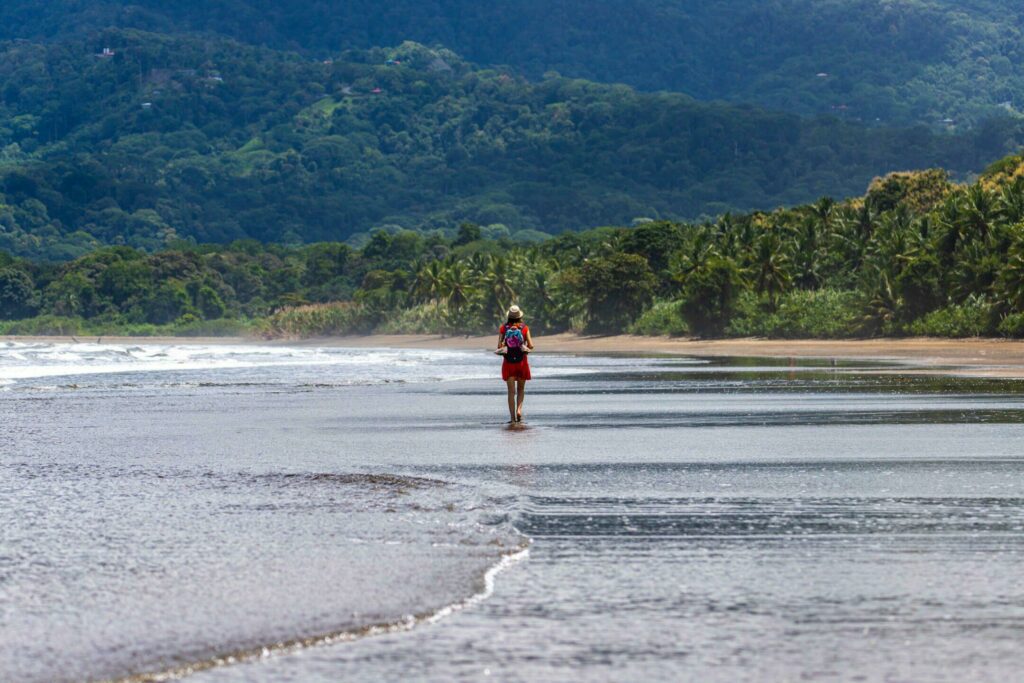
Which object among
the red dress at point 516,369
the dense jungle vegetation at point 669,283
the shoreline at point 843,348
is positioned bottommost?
the shoreline at point 843,348

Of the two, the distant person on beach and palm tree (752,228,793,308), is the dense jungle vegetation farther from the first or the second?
the distant person on beach

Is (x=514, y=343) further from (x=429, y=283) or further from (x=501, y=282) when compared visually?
(x=429, y=283)

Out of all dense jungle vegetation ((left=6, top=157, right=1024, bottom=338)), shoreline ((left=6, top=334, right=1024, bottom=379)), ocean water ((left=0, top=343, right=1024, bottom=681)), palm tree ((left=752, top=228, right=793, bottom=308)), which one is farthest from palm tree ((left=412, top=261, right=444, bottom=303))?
ocean water ((left=0, top=343, right=1024, bottom=681))

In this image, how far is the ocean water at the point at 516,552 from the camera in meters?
7.54

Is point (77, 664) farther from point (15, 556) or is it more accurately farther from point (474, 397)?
point (474, 397)

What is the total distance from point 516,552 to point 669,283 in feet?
343

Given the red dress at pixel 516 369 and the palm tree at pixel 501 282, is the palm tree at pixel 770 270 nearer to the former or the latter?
the palm tree at pixel 501 282

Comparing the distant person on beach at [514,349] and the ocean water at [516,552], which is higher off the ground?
the distant person on beach at [514,349]

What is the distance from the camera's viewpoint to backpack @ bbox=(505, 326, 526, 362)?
73.8ft

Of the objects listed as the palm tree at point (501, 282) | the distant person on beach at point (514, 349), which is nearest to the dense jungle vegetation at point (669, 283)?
the palm tree at point (501, 282)

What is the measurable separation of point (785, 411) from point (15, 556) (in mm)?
17395

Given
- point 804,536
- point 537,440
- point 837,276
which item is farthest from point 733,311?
point 804,536

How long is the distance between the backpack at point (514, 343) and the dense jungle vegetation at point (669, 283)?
49.0m

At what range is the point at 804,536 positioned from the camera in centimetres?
1093
